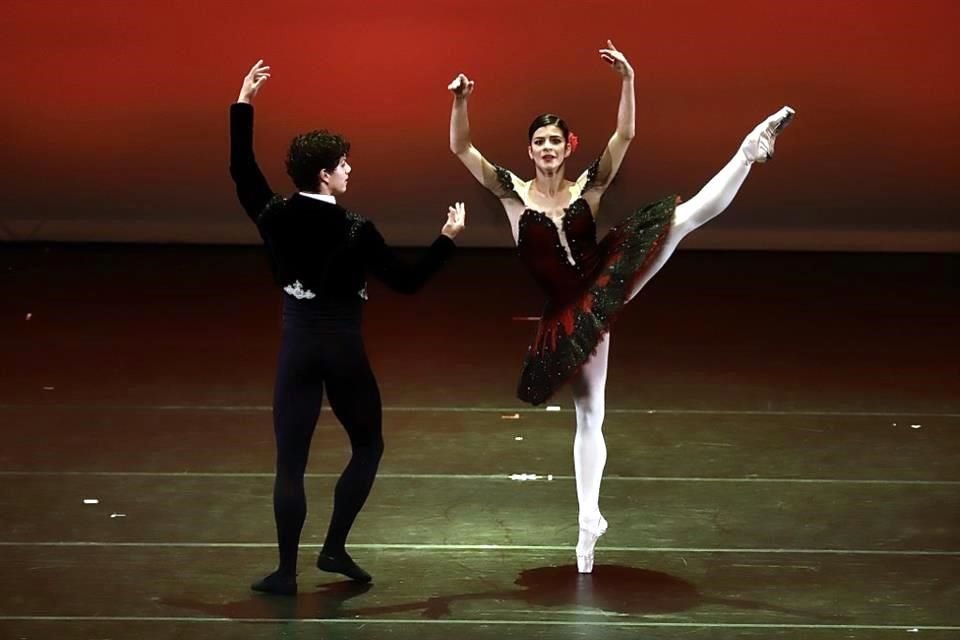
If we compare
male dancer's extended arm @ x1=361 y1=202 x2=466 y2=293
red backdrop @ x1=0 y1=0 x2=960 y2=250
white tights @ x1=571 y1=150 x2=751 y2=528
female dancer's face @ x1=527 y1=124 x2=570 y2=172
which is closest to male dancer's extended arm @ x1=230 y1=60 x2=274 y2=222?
male dancer's extended arm @ x1=361 y1=202 x2=466 y2=293

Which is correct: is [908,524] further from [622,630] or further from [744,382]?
[744,382]

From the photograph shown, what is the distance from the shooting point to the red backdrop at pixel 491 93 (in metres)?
9.08

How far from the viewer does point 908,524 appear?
4.22 m

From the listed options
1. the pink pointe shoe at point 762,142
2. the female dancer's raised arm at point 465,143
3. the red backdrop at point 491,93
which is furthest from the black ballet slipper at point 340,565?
A: the red backdrop at point 491,93

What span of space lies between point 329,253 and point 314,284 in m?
0.08

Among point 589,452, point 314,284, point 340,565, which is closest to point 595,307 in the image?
point 589,452

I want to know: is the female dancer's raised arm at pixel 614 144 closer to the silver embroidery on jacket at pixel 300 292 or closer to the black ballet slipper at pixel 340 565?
the silver embroidery on jacket at pixel 300 292

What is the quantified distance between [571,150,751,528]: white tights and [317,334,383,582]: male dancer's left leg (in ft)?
1.59

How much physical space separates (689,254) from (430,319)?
265 cm

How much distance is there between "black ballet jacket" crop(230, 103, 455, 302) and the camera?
345 centimetres

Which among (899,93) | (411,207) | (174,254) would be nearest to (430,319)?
(411,207)

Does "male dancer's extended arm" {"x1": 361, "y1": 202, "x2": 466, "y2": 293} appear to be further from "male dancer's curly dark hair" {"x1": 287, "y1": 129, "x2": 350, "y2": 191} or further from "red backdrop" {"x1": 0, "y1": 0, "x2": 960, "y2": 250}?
"red backdrop" {"x1": 0, "y1": 0, "x2": 960, "y2": 250}

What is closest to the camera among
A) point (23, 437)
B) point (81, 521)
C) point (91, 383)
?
point (81, 521)

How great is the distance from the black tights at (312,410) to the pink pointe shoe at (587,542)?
0.53 m
